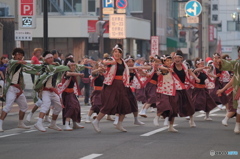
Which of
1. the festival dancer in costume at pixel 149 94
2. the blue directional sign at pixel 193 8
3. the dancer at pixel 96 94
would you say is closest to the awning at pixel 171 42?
the blue directional sign at pixel 193 8

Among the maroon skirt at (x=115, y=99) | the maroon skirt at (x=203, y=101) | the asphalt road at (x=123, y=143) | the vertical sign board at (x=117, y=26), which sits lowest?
the asphalt road at (x=123, y=143)

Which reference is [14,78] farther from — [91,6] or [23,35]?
[91,6]

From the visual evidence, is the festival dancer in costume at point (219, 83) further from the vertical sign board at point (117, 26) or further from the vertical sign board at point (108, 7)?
the vertical sign board at point (108, 7)

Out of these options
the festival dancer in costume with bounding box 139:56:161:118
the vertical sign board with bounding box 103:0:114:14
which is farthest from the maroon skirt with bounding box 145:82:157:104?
the vertical sign board with bounding box 103:0:114:14

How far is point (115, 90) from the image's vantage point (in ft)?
48.6

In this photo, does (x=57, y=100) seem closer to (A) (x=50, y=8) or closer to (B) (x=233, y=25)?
(A) (x=50, y=8)

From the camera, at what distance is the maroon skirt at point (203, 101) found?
60.8 ft

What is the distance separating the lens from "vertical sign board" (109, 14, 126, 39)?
37188 millimetres

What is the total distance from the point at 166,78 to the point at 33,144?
4.12 meters

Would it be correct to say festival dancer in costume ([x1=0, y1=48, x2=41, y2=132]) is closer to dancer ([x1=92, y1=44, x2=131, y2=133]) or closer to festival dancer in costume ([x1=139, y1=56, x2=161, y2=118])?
dancer ([x1=92, y1=44, x2=131, y2=133])

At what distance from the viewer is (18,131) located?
1565 cm

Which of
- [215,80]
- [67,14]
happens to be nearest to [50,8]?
[67,14]

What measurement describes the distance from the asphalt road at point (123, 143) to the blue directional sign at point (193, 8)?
25.9 m

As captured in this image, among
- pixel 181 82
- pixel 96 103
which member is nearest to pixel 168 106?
pixel 181 82
